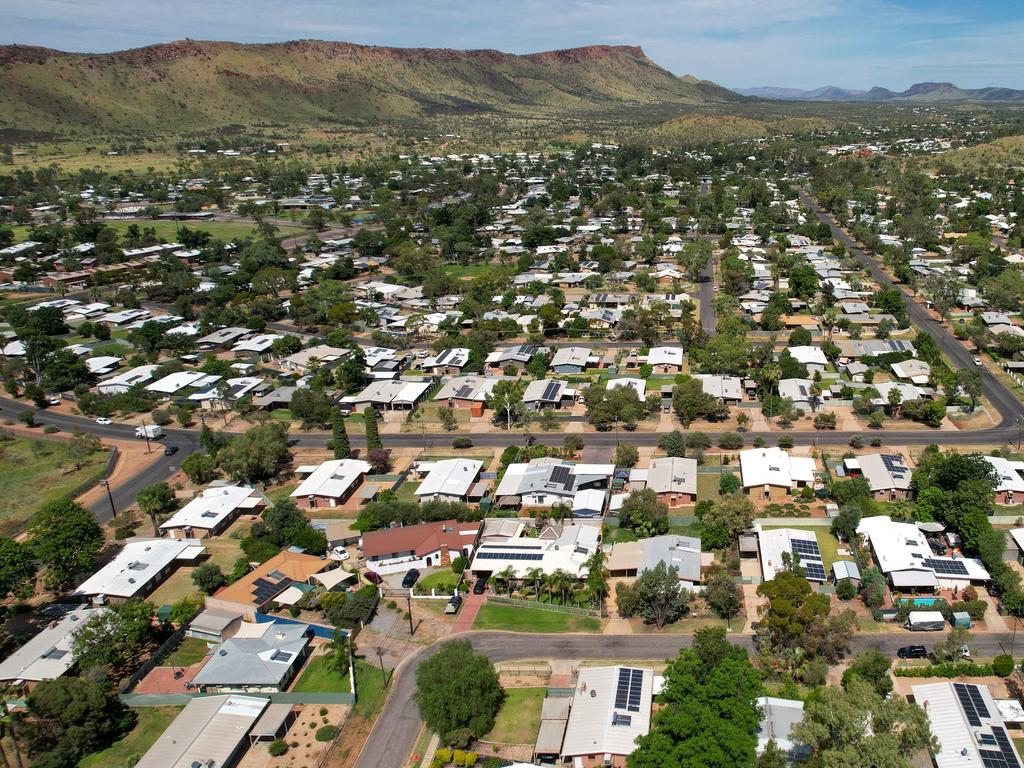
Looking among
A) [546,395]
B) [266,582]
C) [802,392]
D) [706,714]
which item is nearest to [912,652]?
[706,714]

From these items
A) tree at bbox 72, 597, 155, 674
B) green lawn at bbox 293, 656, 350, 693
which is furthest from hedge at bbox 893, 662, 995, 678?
tree at bbox 72, 597, 155, 674

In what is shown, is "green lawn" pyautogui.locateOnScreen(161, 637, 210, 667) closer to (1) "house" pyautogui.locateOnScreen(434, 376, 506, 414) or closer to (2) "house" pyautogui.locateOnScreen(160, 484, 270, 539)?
(2) "house" pyautogui.locateOnScreen(160, 484, 270, 539)

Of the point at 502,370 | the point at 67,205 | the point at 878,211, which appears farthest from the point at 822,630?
the point at 67,205

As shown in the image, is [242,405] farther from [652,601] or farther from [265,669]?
[652,601]

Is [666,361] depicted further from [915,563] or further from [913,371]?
[915,563]

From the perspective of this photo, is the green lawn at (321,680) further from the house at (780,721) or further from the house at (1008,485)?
the house at (1008,485)

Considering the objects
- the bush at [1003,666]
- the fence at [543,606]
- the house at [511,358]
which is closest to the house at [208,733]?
the fence at [543,606]
